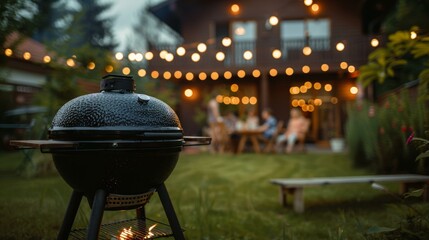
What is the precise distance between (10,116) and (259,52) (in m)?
9.42

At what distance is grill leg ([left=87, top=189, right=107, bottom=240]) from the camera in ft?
6.57

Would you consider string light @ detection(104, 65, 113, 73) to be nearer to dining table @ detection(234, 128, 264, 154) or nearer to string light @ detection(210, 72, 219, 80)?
dining table @ detection(234, 128, 264, 154)

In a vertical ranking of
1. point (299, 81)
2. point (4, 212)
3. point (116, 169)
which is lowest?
point (4, 212)

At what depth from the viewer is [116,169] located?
2.16 metres

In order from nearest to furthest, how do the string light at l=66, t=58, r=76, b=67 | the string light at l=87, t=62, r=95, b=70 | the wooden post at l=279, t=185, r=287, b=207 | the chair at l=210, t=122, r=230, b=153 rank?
the wooden post at l=279, t=185, r=287, b=207 → the string light at l=87, t=62, r=95, b=70 → the string light at l=66, t=58, r=76, b=67 → the chair at l=210, t=122, r=230, b=153

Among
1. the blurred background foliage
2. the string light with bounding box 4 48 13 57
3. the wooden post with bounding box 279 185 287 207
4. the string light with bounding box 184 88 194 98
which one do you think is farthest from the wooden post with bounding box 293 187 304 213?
the string light with bounding box 184 88 194 98

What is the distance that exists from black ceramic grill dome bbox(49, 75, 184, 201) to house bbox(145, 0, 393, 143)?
12779 mm

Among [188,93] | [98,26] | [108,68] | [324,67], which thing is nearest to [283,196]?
[108,68]

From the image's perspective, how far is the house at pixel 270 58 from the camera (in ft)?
49.8

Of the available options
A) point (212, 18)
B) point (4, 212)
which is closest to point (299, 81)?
point (212, 18)

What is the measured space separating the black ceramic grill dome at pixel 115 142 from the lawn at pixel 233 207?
1.00m

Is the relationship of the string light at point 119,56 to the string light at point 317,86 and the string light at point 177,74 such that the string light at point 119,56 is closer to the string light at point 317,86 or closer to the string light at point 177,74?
the string light at point 177,74

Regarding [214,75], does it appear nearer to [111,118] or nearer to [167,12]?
[167,12]

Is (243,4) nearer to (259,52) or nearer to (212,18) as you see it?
(212,18)
